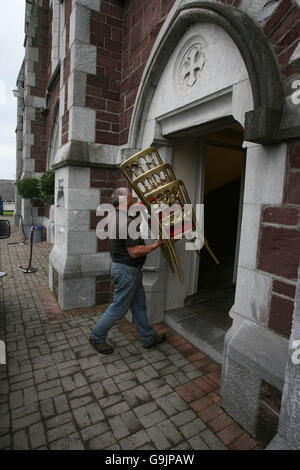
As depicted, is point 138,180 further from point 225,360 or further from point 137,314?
point 225,360

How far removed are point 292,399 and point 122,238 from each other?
6.10 ft

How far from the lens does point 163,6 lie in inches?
118

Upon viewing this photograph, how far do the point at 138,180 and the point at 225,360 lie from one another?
5.57ft

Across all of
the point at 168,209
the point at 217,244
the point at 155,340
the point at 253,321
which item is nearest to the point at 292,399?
the point at 253,321

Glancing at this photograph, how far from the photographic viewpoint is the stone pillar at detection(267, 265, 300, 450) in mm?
1395

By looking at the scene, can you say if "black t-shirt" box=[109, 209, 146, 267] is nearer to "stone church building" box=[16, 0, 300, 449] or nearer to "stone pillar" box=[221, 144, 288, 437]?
"stone church building" box=[16, 0, 300, 449]

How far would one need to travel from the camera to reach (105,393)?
236cm

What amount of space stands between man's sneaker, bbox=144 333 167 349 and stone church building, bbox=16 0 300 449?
13.8 inches

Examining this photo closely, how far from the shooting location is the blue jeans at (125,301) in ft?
9.18

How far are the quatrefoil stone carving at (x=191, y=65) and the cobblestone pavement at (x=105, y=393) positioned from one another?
9.47 ft

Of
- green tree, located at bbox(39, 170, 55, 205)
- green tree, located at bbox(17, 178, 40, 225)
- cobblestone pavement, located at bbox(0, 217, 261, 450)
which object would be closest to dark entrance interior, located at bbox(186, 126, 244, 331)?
cobblestone pavement, located at bbox(0, 217, 261, 450)
